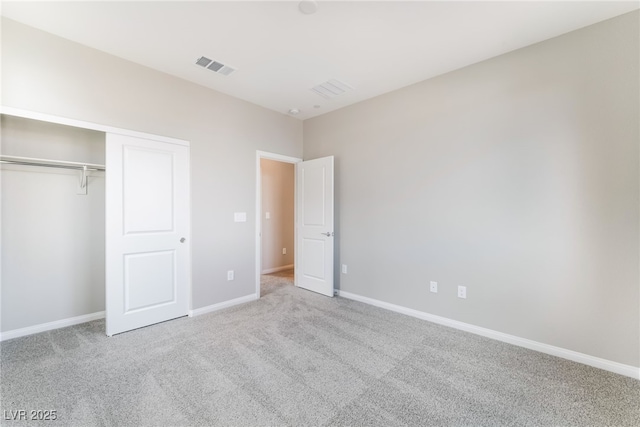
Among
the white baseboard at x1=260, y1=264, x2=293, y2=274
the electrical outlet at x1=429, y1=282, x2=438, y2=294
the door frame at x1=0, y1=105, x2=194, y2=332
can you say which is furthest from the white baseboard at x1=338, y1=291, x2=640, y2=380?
the white baseboard at x1=260, y1=264, x2=293, y2=274

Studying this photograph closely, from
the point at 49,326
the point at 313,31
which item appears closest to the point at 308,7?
the point at 313,31

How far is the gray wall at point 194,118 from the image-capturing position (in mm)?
2279

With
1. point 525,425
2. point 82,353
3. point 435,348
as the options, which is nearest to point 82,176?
point 82,353

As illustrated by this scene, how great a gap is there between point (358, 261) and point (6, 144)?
12.8 ft

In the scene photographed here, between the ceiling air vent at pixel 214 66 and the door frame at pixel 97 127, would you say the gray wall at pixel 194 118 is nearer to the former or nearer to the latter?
the door frame at pixel 97 127

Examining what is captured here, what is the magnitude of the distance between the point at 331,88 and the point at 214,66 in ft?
4.45

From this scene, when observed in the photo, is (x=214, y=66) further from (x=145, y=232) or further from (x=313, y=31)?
(x=145, y=232)

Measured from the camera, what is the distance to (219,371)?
2.07 meters

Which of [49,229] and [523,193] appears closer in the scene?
[523,193]

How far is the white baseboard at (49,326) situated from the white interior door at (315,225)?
2.59 meters

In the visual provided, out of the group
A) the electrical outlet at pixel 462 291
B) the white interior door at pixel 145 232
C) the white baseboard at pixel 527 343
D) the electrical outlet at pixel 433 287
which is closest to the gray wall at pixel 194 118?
the white interior door at pixel 145 232

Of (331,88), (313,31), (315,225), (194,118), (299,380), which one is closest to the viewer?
(299,380)

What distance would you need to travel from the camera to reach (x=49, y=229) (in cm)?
267

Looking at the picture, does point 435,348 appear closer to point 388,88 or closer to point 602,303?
point 602,303
